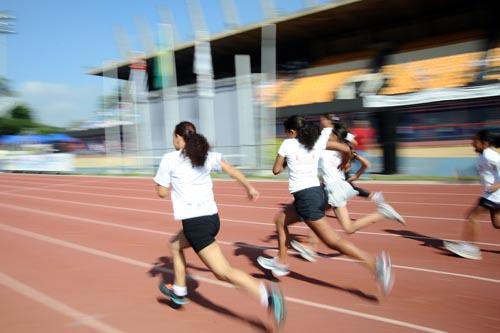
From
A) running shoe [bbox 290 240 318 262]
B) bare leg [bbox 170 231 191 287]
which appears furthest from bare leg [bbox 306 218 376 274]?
running shoe [bbox 290 240 318 262]

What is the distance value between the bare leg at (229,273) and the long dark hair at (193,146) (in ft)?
2.30

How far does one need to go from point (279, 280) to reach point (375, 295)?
1092 mm

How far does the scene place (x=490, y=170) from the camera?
5379 millimetres

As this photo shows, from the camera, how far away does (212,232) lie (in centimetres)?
375

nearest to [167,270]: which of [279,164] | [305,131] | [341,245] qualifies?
[279,164]

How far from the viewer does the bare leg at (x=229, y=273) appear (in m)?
3.50

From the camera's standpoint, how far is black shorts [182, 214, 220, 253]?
12.2 feet

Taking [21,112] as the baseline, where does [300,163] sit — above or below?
below

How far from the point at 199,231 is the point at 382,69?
2099cm

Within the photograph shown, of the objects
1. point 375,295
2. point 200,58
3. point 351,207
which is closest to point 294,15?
point 200,58

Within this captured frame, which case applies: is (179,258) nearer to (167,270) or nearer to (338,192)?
(167,270)

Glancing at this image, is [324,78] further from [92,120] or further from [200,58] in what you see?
[92,120]

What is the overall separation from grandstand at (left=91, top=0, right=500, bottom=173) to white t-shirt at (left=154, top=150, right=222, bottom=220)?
1439 centimetres

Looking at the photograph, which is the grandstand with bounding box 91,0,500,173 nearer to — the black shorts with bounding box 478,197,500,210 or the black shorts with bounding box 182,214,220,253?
the black shorts with bounding box 478,197,500,210
